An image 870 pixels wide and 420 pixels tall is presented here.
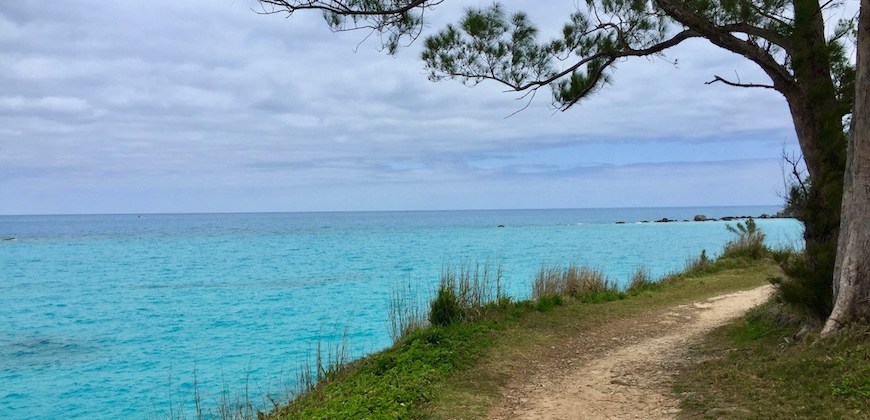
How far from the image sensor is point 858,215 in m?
5.05

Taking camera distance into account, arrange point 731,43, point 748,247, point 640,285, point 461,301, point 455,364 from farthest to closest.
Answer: point 748,247 < point 640,285 < point 461,301 < point 455,364 < point 731,43

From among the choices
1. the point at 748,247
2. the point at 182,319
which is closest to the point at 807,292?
the point at 748,247

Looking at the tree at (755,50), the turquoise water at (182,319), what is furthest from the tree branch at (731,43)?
the turquoise water at (182,319)

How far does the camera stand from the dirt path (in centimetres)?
503

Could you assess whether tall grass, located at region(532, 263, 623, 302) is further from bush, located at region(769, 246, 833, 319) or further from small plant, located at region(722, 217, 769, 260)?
small plant, located at region(722, 217, 769, 260)

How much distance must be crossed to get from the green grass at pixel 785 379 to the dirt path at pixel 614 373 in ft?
0.94

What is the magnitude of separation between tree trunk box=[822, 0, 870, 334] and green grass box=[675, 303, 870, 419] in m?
0.20

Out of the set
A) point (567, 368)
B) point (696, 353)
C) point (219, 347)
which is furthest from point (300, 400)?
point (219, 347)

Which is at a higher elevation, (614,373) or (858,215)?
(858,215)

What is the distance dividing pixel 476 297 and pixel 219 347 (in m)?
8.41

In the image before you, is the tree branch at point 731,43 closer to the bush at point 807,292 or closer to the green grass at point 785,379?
the bush at point 807,292

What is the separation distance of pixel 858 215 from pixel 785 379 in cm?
153

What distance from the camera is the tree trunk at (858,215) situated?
5.00m

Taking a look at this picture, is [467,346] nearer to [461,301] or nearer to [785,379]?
[461,301]
